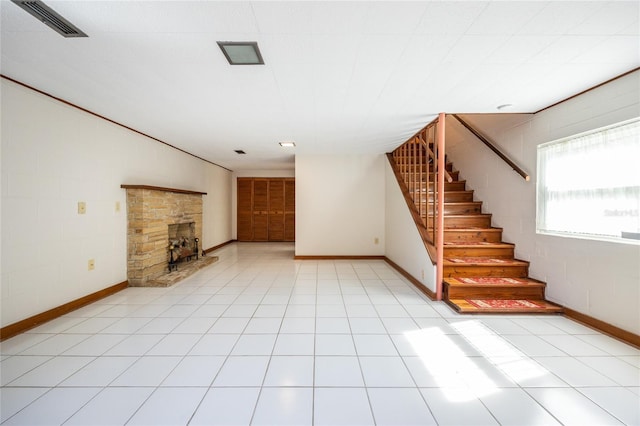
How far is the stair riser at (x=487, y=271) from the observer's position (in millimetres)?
3377

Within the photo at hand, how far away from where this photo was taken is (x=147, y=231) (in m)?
4.03

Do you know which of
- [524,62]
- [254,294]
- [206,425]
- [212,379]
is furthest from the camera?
[254,294]

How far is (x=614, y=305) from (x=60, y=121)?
609 cm

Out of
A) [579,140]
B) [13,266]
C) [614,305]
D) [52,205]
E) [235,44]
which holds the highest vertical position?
[235,44]

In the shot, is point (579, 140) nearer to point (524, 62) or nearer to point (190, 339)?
point (524, 62)

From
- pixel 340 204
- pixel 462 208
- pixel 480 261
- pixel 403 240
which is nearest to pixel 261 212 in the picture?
pixel 340 204

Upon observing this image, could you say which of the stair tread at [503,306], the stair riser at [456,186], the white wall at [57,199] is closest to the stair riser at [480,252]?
the stair tread at [503,306]

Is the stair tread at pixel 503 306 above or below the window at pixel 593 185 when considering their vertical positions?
below

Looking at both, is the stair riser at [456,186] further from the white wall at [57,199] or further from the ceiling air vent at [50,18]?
the white wall at [57,199]

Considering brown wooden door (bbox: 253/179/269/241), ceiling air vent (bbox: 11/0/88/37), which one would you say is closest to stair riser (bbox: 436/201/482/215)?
ceiling air vent (bbox: 11/0/88/37)

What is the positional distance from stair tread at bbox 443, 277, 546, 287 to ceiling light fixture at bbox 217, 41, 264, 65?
3297mm

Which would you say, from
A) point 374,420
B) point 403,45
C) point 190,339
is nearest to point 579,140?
point 403,45

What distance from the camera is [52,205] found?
277cm

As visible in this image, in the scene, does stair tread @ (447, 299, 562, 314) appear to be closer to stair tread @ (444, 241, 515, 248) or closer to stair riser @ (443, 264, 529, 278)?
stair riser @ (443, 264, 529, 278)
